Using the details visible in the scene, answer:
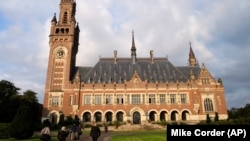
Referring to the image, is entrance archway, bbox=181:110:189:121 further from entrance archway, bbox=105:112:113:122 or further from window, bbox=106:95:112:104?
window, bbox=106:95:112:104

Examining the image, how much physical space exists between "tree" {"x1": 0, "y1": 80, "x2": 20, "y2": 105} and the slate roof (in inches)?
767

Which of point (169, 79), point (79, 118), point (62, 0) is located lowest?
point (79, 118)

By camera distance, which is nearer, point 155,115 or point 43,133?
point 43,133

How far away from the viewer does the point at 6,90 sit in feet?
200

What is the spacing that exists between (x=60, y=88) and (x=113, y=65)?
16.9 meters

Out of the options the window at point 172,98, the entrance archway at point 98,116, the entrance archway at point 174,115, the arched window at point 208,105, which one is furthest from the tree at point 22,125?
the arched window at point 208,105

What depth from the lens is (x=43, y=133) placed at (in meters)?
14.8

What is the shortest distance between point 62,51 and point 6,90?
19.2 m

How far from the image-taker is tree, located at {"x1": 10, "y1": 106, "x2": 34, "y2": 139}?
87.1 feet

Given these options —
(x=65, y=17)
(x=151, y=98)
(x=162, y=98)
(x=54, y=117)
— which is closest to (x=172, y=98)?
(x=162, y=98)

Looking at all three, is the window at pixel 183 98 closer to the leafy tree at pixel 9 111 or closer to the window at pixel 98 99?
the window at pixel 98 99

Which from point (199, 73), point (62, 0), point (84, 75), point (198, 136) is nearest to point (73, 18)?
point (62, 0)

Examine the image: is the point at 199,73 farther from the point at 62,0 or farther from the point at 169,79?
the point at 62,0

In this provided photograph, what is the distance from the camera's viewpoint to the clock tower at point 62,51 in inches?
2295
